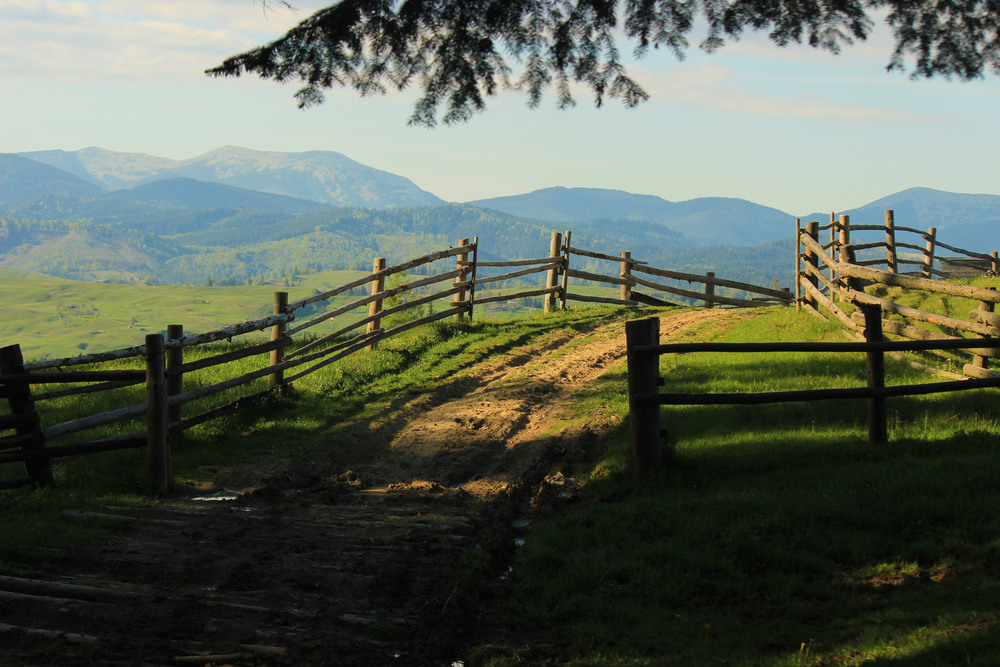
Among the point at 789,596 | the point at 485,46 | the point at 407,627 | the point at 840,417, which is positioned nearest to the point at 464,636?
Answer: the point at 407,627

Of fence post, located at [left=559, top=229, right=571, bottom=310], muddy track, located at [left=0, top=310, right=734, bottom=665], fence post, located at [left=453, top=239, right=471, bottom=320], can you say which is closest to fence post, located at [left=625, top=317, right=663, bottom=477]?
muddy track, located at [left=0, top=310, right=734, bottom=665]

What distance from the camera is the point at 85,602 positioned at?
429 centimetres

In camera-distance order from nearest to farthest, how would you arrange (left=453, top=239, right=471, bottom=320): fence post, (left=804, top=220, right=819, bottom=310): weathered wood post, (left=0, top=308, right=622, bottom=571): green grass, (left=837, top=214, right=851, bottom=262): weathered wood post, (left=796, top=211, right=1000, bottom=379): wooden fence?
(left=0, top=308, right=622, bottom=571): green grass, (left=796, top=211, right=1000, bottom=379): wooden fence, (left=804, top=220, right=819, bottom=310): weathered wood post, (left=837, top=214, right=851, bottom=262): weathered wood post, (left=453, top=239, right=471, bottom=320): fence post

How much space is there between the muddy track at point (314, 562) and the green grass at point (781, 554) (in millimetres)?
429

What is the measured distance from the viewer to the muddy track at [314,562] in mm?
4012

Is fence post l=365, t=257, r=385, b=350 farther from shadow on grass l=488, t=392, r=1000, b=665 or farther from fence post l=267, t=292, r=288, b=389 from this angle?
shadow on grass l=488, t=392, r=1000, b=665

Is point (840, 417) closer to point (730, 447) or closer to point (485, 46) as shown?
point (730, 447)

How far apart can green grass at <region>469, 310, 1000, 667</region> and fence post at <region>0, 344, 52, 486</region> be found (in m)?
4.35

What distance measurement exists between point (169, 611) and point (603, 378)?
8.18 m

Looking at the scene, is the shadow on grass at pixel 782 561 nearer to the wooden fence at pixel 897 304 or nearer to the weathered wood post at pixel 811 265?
the wooden fence at pixel 897 304

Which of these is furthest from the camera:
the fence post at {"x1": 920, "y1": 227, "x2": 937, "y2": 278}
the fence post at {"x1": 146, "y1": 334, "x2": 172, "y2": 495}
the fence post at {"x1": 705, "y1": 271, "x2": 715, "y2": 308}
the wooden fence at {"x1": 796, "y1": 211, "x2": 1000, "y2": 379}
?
the fence post at {"x1": 920, "y1": 227, "x2": 937, "y2": 278}

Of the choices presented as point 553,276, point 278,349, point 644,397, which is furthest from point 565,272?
point 644,397

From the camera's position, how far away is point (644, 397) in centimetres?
671

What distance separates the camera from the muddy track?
4012 millimetres
